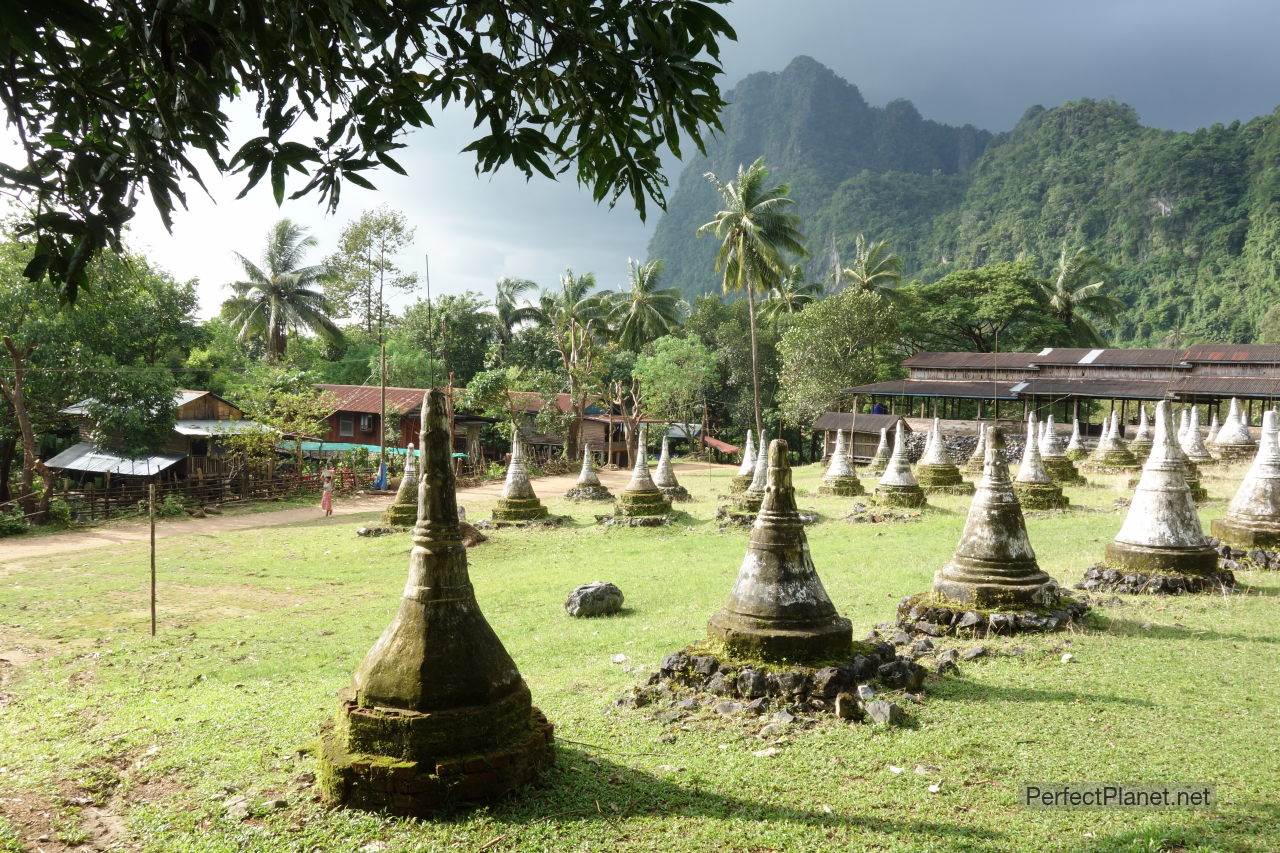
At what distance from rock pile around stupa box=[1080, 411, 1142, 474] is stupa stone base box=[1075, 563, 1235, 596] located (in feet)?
51.7

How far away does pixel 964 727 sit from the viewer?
536cm

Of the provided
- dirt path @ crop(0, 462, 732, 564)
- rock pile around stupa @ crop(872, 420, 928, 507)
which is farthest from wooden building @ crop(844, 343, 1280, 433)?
dirt path @ crop(0, 462, 732, 564)

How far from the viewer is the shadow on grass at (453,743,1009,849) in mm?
3990

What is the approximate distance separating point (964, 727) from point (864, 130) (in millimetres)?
160668

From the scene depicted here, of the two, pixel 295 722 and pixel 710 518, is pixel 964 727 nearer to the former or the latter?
pixel 295 722

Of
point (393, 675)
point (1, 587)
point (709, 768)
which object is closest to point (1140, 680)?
point (709, 768)

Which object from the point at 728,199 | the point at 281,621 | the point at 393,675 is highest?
the point at 728,199

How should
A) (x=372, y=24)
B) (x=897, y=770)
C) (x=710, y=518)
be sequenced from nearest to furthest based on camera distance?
(x=372, y=24) < (x=897, y=770) < (x=710, y=518)

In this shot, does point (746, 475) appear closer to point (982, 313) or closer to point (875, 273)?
point (875, 273)

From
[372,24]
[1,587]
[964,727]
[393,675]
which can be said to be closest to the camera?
[372,24]

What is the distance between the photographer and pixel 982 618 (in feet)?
25.2

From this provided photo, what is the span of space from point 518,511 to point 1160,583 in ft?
47.2

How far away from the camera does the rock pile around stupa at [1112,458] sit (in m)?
23.2

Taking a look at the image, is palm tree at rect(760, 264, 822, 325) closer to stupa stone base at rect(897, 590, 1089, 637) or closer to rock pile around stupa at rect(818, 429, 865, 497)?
rock pile around stupa at rect(818, 429, 865, 497)
